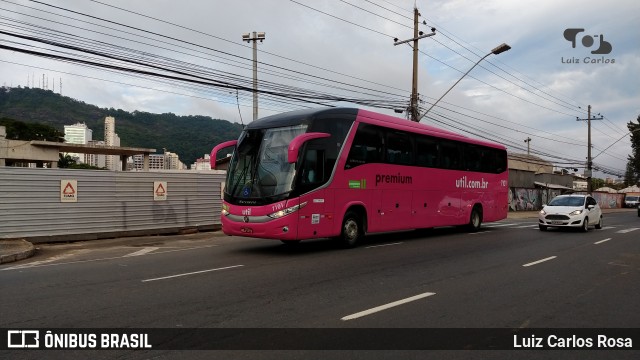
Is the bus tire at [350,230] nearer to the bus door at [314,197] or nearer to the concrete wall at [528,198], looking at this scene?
the bus door at [314,197]

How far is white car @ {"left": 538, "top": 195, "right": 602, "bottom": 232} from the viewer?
1881 centimetres

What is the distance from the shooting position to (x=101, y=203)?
16750mm

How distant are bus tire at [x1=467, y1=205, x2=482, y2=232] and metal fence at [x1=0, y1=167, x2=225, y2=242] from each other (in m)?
10.6

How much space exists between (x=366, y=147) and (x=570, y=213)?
417 inches

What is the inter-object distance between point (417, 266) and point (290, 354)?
18.9 ft

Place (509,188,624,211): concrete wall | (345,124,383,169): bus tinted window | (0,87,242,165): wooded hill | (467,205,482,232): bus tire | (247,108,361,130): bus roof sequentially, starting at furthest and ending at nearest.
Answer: (0,87,242,165): wooded hill
(509,188,624,211): concrete wall
(467,205,482,232): bus tire
(345,124,383,169): bus tinted window
(247,108,361,130): bus roof

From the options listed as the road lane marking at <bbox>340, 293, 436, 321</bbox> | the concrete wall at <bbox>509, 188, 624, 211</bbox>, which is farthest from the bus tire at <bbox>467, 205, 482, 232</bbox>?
the concrete wall at <bbox>509, 188, 624, 211</bbox>

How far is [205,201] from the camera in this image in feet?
66.2

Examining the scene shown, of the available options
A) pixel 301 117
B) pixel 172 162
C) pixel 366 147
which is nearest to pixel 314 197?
pixel 301 117

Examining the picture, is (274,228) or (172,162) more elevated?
(172,162)

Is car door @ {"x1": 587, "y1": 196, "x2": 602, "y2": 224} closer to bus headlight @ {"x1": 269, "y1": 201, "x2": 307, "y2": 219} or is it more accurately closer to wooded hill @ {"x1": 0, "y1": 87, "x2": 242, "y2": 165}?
bus headlight @ {"x1": 269, "y1": 201, "x2": 307, "y2": 219}

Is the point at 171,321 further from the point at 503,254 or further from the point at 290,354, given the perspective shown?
the point at 503,254

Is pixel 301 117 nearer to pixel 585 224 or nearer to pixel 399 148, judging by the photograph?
pixel 399 148

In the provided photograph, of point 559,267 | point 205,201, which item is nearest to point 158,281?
point 559,267
